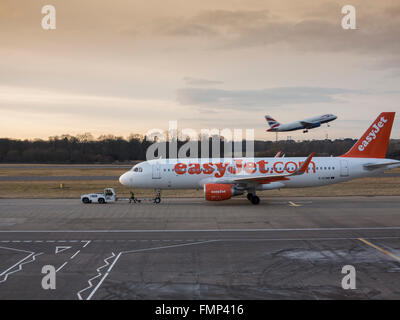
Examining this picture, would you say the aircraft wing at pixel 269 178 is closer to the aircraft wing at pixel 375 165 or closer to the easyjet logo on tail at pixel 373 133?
the aircraft wing at pixel 375 165

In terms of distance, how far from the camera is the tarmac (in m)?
13.7

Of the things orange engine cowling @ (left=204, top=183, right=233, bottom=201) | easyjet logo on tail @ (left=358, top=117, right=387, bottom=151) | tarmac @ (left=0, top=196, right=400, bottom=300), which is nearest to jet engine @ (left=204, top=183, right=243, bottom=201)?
orange engine cowling @ (left=204, top=183, right=233, bottom=201)

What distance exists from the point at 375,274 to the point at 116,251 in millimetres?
12139

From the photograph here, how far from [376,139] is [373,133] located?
2.23 feet

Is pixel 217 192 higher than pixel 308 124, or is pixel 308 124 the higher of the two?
pixel 308 124

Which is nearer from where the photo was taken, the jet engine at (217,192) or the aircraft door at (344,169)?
the jet engine at (217,192)

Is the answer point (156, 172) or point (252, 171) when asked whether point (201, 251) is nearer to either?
point (156, 172)

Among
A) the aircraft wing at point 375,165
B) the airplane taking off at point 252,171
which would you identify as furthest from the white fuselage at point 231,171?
→ the aircraft wing at point 375,165

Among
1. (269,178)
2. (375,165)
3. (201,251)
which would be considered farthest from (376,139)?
(201,251)

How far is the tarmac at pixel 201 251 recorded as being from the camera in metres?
13.7

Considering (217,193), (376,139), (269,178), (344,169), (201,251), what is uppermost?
(376,139)

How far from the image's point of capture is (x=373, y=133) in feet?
123

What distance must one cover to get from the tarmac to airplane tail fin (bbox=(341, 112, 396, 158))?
6.80 metres

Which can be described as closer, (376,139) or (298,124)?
(376,139)
